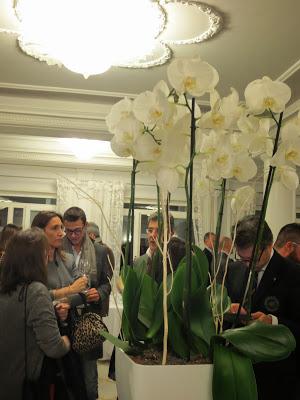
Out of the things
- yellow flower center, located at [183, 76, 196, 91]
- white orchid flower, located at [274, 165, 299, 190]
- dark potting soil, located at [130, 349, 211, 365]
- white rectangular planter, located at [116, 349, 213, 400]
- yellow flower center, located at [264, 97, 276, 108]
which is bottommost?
white rectangular planter, located at [116, 349, 213, 400]

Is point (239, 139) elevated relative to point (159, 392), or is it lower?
elevated

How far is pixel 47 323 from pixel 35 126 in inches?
99.4

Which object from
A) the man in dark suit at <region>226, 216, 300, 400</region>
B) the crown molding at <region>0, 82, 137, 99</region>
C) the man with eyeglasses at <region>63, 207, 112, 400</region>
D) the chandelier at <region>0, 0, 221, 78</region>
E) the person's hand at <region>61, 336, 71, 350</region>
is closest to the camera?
the man in dark suit at <region>226, 216, 300, 400</region>

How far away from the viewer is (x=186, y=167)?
2.67 feet

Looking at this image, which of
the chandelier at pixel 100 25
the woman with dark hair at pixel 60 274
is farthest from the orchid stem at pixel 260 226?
the chandelier at pixel 100 25

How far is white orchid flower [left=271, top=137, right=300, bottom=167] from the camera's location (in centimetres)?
83

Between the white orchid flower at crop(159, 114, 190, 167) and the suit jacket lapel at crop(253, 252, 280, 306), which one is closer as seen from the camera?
the white orchid flower at crop(159, 114, 190, 167)

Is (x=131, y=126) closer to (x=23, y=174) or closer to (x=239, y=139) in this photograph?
(x=239, y=139)

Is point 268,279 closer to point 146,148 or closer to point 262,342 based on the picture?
point 262,342

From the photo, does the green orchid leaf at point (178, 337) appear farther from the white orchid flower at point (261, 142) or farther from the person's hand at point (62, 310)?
the person's hand at point (62, 310)

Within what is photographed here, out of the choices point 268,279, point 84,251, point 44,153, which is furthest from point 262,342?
point 44,153

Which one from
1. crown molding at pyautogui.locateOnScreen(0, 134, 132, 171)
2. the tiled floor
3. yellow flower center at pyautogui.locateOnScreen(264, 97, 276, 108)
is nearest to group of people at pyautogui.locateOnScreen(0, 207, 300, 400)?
yellow flower center at pyautogui.locateOnScreen(264, 97, 276, 108)

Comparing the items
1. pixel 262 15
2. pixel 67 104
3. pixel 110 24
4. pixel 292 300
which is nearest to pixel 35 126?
pixel 67 104

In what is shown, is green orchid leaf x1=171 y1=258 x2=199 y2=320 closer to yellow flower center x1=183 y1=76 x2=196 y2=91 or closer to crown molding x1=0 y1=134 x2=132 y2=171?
yellow flower center x1=183 y1=76 x2=196 y2=91
